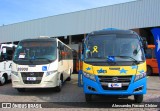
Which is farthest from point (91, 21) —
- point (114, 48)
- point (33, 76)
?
point (114, 48)

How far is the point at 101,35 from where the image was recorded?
10.2 m

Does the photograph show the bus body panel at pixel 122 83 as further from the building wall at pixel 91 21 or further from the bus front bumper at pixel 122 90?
the building wall at pixel 91 21

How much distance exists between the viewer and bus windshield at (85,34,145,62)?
9516 millimetres

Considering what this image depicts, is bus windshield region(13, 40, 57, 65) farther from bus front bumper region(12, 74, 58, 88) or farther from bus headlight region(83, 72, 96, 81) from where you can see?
bus headlight region(83, 72, 96, 81)

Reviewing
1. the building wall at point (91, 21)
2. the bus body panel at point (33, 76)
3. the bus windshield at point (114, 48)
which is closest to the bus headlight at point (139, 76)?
the bus windshield at point (114, 48)

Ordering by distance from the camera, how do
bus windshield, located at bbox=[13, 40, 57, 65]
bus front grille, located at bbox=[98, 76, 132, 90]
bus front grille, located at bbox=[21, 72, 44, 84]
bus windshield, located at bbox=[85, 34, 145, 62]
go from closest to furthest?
bus front grille, located at bbox=[98, 76, 132, 90] < bus windshield, located at bbox=[85, 34, 145, 62] < bus front grille, located at bbox=[21, 72, 44, 84] < bus windshield, located at bbox=[13, 40, 57, 65]

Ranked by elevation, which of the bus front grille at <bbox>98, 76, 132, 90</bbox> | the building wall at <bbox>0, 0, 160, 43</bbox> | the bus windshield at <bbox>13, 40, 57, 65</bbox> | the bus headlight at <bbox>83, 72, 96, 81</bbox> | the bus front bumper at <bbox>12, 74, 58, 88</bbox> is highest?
the building wall at <bbox>0, 0, 160, 43</bbox>

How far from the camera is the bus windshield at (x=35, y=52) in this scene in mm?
12055

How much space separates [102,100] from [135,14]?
1939 cm

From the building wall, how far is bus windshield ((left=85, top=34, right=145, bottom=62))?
17879 millimetres

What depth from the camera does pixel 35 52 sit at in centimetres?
1239

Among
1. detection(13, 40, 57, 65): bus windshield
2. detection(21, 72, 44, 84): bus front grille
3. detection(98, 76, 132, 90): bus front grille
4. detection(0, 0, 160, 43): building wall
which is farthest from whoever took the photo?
detection(0, 0, 160, 43): building wall

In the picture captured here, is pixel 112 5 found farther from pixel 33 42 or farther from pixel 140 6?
pixel 33 42

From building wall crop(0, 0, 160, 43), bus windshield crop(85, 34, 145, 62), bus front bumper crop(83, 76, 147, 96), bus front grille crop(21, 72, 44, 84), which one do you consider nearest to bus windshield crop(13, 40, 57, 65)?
bus front grille crop(21, 72, 44, 84)
